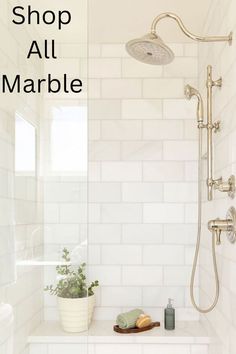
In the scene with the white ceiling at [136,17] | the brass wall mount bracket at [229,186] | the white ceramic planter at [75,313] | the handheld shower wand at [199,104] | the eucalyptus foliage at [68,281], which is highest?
the white ceiling at [136,17]

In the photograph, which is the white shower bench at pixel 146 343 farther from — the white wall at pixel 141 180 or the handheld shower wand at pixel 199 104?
the handheld shower wand at pixel 199 104

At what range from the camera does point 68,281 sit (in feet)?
7.51

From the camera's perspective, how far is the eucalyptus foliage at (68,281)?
2.22 meters

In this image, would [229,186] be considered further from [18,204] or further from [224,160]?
[18,204]

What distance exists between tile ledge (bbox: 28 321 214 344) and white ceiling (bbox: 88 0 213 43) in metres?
1.64

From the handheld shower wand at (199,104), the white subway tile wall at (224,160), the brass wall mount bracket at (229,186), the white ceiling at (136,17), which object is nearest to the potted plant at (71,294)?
the white subway tile wall at (224,160)

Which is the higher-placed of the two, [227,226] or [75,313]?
[227,226]

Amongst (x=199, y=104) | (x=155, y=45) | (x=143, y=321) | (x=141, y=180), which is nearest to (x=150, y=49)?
(x=155, y=45)

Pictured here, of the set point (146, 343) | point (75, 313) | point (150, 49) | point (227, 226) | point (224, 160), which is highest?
point (150, 49)

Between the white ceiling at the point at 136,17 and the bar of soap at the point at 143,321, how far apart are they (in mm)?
1624

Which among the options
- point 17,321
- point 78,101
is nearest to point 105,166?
point 78,101

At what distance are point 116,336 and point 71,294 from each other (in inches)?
13.6

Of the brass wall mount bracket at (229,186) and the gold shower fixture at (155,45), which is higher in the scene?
the gold shower fixture at (155,45)

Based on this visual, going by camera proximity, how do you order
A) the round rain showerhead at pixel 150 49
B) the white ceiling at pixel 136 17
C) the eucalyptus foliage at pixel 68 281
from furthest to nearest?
1. the white ceiling at pixel 136 17
2. the eucalyptus foliage at pixel 68 281
3. the round rain showerhead at pixel 150 49
